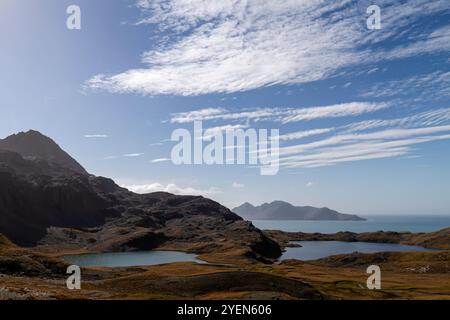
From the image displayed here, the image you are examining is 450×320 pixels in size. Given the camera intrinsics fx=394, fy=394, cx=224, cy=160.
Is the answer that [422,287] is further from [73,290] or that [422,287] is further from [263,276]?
[73,290]

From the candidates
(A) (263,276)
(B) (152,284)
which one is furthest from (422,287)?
(B) (152,284)

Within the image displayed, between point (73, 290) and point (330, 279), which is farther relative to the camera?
point (330, 279)

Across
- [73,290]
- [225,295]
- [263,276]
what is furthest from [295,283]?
[73,290]
